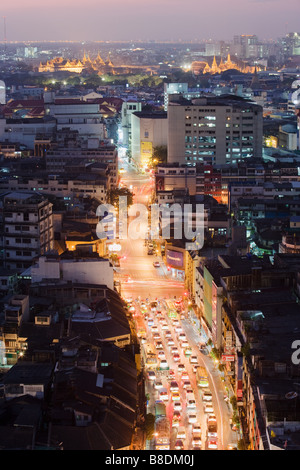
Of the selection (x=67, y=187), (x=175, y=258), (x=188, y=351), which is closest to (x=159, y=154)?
(x=67, y=187)

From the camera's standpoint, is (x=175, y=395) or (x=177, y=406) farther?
(x=175, y=395)

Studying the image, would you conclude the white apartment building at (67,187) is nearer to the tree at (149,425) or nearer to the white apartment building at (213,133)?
the white apartment building at (213,133)

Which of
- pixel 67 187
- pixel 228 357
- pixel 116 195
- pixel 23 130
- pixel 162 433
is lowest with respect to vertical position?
pixel 162 433

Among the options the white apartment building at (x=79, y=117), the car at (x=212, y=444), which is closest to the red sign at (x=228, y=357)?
the car at (x=212, y=444)

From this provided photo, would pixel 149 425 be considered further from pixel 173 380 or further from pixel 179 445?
pixel 173 380

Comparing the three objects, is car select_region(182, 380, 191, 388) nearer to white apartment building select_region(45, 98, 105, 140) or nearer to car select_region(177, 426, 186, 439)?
car select_region(177, 426, 186, 439)
